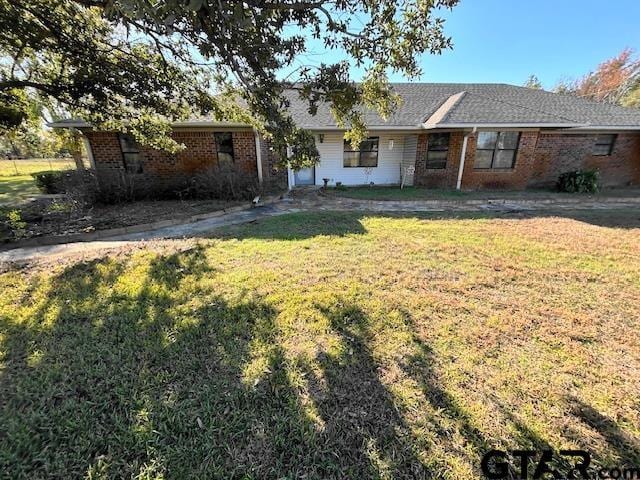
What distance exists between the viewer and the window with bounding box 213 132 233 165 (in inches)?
415

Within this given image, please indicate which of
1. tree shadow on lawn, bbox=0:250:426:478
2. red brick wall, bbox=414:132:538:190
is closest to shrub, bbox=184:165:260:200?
tree shadow on lawn, bbox=0:250:426:478

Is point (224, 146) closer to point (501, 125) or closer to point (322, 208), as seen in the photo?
point (322, 208)

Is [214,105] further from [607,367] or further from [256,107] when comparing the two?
[607,367]

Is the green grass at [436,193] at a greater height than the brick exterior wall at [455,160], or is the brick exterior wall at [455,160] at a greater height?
the brick exterior wall at [455,160]

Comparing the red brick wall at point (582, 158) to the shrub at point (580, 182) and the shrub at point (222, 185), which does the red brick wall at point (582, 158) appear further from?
the shrub at point (222, 185)

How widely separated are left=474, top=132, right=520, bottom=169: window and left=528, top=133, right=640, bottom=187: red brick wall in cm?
129

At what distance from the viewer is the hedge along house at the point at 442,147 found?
10.5 m

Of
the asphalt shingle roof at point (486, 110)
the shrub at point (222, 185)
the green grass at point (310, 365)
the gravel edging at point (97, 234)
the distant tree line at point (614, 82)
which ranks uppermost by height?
the distant tree line at point (614, 82)

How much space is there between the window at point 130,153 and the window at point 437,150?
11423 millimetres

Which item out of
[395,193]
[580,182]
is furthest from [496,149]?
[395,193]

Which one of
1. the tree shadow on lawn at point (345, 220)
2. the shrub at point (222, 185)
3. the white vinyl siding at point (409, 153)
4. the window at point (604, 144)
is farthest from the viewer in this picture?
the window at point (604, 144)

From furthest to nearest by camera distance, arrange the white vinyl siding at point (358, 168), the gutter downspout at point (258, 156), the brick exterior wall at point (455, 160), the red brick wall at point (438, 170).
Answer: the white vinyl siding at point (358, 168), the red brick wall at point (438, 170), the gutter downspout at point (258, 156), the brick exterior wall at point (455, 160)

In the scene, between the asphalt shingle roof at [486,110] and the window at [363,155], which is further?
the window at [363,155]

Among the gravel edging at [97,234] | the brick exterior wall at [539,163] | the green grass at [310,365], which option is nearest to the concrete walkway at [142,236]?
the gravel edging at [97,234]
